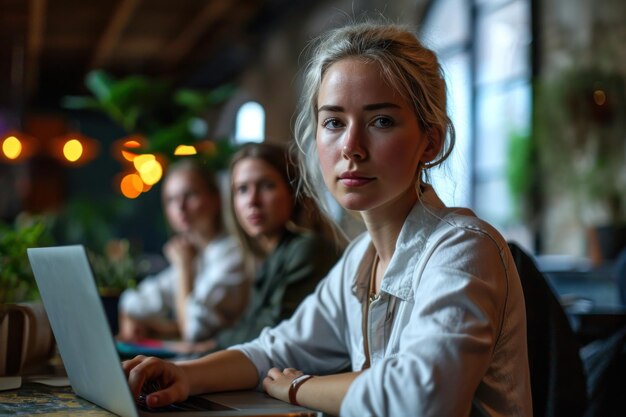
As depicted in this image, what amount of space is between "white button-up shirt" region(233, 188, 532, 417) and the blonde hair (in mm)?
120

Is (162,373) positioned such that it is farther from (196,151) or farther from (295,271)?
(196,151)

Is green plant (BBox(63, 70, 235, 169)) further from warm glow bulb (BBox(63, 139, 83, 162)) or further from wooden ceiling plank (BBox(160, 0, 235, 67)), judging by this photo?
wooden ceiling plank (BBox(160, 0, 235, 67))

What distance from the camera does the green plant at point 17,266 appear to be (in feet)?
6.49

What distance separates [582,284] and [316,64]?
3815mm

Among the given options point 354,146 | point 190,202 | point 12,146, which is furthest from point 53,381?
point 12,146

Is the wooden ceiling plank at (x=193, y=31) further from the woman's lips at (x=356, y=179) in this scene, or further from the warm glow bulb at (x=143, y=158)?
the woman's lips at (x=356, y=179)

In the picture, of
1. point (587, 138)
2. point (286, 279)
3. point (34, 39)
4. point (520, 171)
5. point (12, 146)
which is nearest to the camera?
point (286, 279)

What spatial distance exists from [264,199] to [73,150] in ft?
20.2

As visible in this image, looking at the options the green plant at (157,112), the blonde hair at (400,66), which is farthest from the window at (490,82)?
the blonde hair at (400,66)

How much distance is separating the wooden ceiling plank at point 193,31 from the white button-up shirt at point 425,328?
8.36 metres

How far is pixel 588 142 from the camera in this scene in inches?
214

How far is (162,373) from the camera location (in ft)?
4.65

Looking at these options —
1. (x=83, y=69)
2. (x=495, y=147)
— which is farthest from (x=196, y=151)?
(x=83, y=69)

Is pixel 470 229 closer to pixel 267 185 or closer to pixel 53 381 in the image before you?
pixel 53 381
